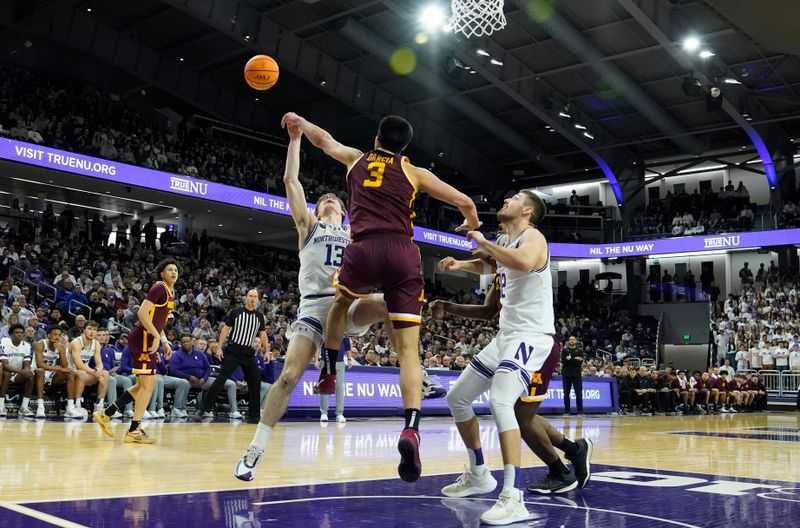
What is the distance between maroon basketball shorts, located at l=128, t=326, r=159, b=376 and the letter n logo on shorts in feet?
15.0

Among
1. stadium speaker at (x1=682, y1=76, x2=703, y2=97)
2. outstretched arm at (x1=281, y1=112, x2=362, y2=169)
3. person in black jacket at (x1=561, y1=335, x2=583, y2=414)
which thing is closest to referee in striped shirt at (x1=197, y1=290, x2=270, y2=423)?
outstretched arm at (x1=281, y1=112, x2=362, y2=169)

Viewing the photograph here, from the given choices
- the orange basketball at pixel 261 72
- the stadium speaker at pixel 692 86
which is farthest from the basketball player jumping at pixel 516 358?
the stadium speaker at pixel 692 86

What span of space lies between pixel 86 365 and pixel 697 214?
99.1 feet

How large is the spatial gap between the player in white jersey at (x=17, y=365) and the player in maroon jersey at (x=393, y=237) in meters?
8.47

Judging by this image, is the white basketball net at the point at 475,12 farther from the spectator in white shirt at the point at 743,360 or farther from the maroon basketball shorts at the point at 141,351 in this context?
the spectator in white shirt at the point at 743,360

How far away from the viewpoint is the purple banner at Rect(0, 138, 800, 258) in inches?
779

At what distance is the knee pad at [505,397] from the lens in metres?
4.25

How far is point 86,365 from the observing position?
11.4m

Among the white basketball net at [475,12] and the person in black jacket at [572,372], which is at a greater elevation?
the white basketball net at [475,12]

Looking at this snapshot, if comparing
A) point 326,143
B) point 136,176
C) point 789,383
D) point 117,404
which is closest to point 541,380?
point 326,143

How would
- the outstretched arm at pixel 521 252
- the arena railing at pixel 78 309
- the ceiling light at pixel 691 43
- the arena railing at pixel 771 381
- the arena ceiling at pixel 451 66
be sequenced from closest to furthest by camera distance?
the outstretched arm at pixel 521 252 < the arena railing at pixel 78 309 < the ceiling light at pixel 691 43 < the arena ceiling at pixel 451 66 < the arena railing at pixel 771 381

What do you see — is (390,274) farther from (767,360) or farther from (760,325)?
(760,325)

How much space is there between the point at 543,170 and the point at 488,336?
15.8 m

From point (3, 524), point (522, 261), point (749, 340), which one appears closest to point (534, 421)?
point (522, 261)
